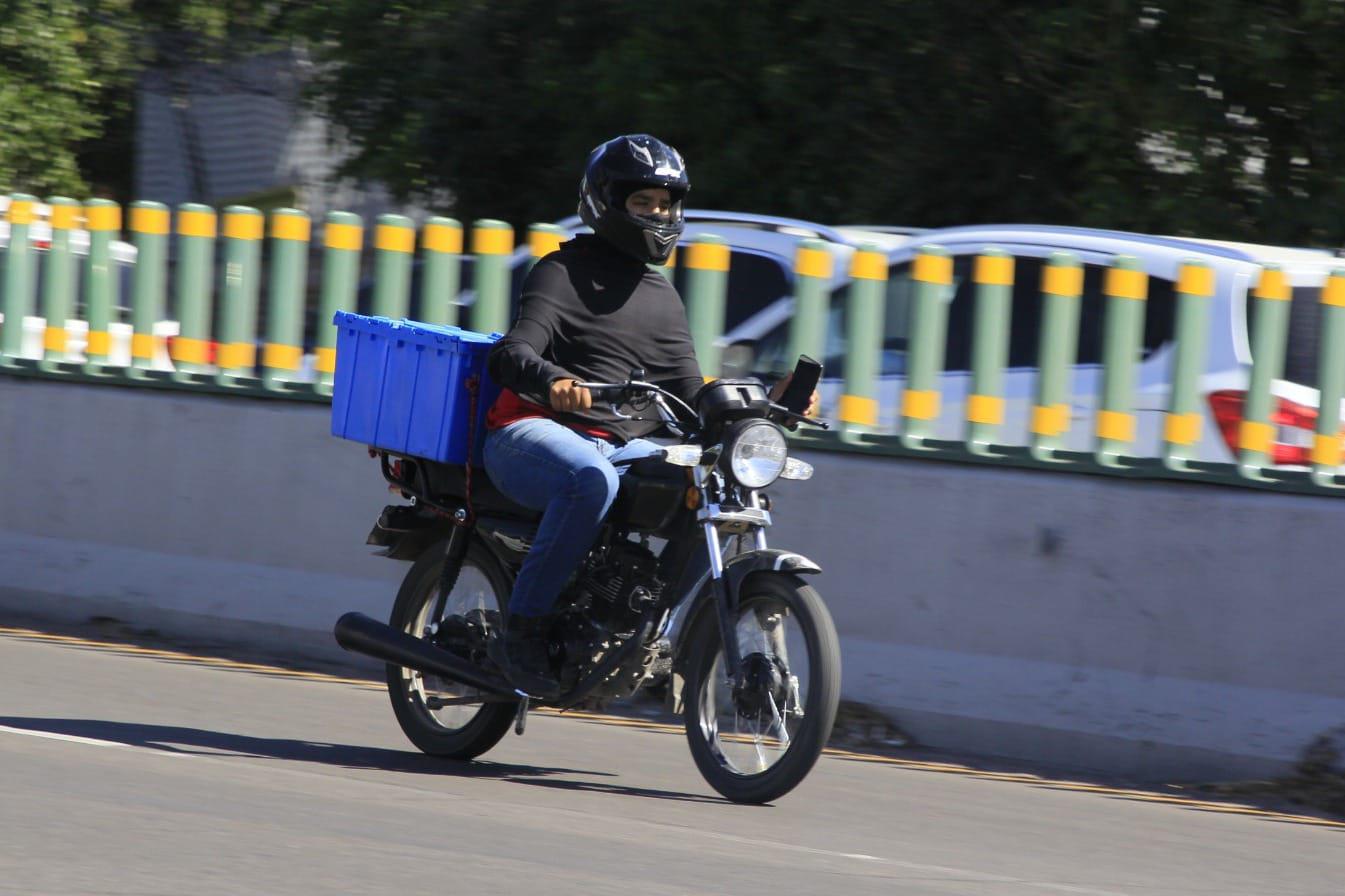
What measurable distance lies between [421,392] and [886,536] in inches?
83.3

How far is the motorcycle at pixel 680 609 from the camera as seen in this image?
6.14 meters

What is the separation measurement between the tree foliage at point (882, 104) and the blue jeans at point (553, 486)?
834 cm

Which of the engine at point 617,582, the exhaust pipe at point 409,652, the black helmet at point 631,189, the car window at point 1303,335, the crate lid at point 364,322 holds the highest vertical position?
the black helmet at point 631,189

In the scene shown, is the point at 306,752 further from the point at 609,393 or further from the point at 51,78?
the point at 51,78

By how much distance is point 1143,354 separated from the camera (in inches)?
317

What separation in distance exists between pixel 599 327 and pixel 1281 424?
8.92 ft

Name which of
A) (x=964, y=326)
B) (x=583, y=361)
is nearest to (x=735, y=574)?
(x=583, y=361)

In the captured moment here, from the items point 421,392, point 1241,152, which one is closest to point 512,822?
point 421,392

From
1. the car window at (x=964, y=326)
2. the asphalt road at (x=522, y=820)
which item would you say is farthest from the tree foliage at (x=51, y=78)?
the asphalt road at (x=522, y=820)

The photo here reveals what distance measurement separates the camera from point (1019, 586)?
7832 millimetres

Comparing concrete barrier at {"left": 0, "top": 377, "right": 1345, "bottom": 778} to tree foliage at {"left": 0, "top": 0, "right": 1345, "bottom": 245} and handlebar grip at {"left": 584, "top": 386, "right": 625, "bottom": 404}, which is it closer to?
handlebar grip at {"left": 584, "top": 386, "right": 625, "bottom": 404}

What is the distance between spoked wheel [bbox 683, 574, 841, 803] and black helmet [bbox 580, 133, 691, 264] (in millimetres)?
1114

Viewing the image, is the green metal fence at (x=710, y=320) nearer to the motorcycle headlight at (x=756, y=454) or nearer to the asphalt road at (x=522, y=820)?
the asphalt road at (x=522, y=820)

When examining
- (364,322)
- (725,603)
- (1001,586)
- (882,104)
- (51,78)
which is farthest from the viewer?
(51,78)
